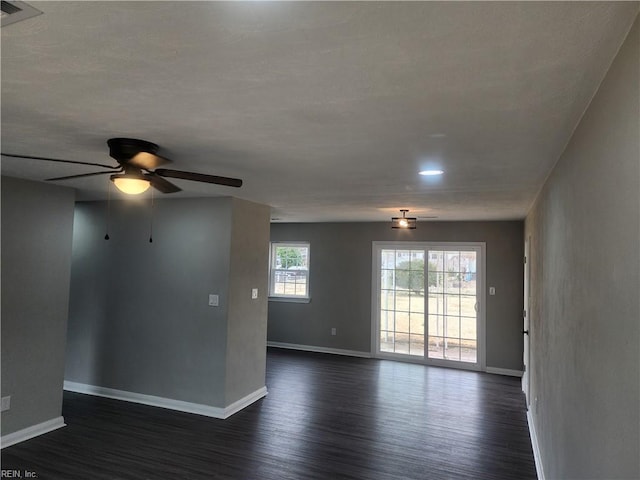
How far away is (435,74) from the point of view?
1.37 m

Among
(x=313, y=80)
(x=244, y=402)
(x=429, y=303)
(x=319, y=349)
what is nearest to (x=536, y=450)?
(x=244, y=402)

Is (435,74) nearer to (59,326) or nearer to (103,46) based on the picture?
(103,46)

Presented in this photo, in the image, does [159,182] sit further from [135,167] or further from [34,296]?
[34,296]

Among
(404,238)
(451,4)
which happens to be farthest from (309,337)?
(451,4)

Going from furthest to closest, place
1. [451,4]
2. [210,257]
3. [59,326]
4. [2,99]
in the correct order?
1. [210,257]
2. [59,326]
3. [2,99]
4. [451,4]

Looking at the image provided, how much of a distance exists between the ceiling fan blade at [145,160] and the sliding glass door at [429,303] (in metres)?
5.34

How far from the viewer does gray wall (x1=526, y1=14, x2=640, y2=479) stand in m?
1.04

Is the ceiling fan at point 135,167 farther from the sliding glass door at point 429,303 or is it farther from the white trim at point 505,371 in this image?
the white trim at point 505,371

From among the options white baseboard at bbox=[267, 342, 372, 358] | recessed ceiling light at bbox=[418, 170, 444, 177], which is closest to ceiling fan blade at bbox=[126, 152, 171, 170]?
recessed ceiling light at bbox=[418, 170, 444, 177]

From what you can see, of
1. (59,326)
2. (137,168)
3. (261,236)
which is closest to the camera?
(137,168)

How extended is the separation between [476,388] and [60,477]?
484 cm

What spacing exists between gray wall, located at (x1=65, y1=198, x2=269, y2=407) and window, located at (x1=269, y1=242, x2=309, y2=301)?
2701mm

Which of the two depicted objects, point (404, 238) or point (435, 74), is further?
point (404, 238)

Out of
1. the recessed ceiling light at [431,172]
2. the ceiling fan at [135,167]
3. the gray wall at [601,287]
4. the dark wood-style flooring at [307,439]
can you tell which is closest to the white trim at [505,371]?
the dark wood-style flooring at [307,439]
